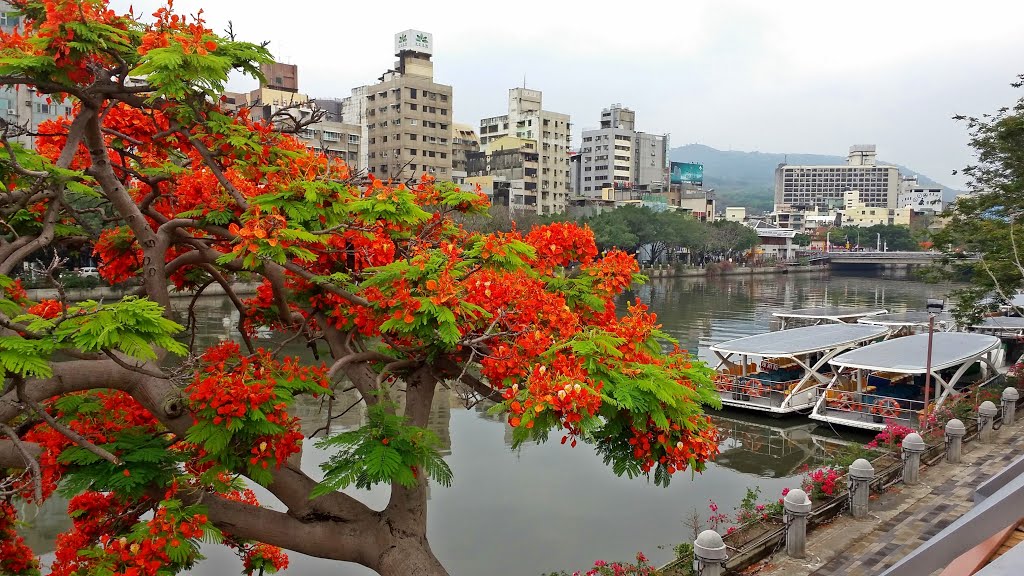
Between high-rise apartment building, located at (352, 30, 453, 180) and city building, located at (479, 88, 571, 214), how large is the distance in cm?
807

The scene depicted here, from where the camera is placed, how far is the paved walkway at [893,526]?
25.7 ft

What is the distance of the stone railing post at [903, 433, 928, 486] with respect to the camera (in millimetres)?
10328

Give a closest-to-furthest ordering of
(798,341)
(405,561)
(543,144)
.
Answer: (405,561), (798,341), (543,144)

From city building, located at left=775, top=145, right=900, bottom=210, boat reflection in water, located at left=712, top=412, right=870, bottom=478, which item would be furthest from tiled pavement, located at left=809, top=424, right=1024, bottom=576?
city building, located at left=775, top=145, right=900, bottom=210

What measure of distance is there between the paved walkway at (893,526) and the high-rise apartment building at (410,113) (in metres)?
44.3

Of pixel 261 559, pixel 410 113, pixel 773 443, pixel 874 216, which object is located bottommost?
pixel 773 443

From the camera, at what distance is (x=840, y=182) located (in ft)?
463

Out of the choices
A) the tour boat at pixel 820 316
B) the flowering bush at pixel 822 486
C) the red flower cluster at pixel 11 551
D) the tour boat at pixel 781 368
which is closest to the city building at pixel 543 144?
the tour boat at pixel 820 316

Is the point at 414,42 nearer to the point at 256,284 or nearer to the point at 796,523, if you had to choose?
the point at 256,284

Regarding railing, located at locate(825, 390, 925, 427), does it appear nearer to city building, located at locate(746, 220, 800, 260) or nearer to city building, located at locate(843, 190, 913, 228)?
city building, located at locate(746, 220, 800, 260)

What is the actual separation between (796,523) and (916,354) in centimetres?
1105

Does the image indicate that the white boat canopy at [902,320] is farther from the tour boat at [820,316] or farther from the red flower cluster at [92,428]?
the red flower cluster at [92,428]

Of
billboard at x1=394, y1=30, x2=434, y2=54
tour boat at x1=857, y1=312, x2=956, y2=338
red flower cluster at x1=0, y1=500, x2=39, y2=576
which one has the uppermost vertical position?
billboard at x1=394, y1=30, x2=434, y2=54

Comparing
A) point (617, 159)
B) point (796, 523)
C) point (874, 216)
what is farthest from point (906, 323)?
point (874, 216)
